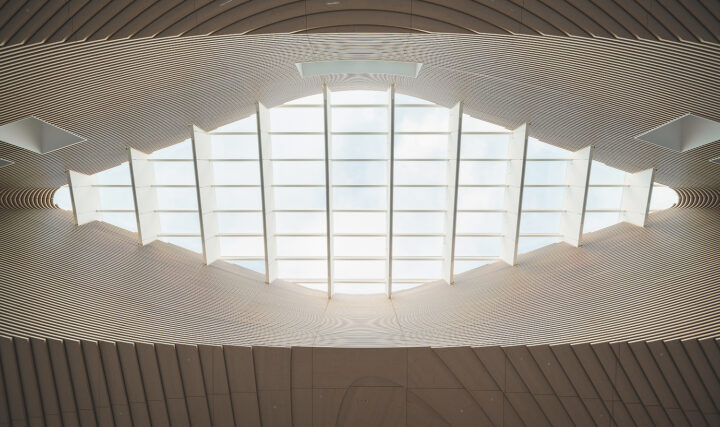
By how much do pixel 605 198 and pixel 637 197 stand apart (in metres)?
1.59

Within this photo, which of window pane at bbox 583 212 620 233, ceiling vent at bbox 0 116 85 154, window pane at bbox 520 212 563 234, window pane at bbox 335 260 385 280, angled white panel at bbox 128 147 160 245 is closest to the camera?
ceiling vent at bbox 0 116 85 154

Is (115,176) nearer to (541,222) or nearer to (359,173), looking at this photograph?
(359,173)

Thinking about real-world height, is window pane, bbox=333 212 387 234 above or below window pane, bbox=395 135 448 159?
below

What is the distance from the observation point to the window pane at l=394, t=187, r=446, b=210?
49.6 feet

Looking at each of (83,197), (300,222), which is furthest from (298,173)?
(83,197)

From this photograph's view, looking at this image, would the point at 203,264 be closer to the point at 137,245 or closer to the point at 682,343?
the point at 137,245

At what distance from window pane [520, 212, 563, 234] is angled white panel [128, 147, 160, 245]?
35.9 ft

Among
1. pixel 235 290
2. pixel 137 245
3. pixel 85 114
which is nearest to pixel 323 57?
pixel 85 114

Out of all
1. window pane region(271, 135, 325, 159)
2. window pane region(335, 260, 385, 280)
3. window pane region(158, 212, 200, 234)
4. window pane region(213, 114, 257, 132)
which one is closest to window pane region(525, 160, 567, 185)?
window pane region(335, 260, 385, 280)

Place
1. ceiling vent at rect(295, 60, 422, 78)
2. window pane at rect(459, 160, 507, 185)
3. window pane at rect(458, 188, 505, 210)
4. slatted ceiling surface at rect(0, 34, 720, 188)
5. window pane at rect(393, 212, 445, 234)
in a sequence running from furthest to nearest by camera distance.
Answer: window pane at rect(393, 212, 445, 234)
window pane at rect(458, 188, 505, 210)
window pane at rect(459, 160, 507, 185)
ceiling vent at rect(295, 60, 422, 78)
slatted ceiling surface at rect(0, 34, 720, 188)

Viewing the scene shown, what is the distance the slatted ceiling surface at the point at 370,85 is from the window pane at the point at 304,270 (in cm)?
547

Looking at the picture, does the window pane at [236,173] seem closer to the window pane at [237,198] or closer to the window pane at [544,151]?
the window pane at [237,198]

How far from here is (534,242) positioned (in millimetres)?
14766

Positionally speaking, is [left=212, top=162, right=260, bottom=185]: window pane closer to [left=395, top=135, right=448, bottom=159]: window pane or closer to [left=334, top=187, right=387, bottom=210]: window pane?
[left=334, top=187, right=387, bottom=210]: window pane
